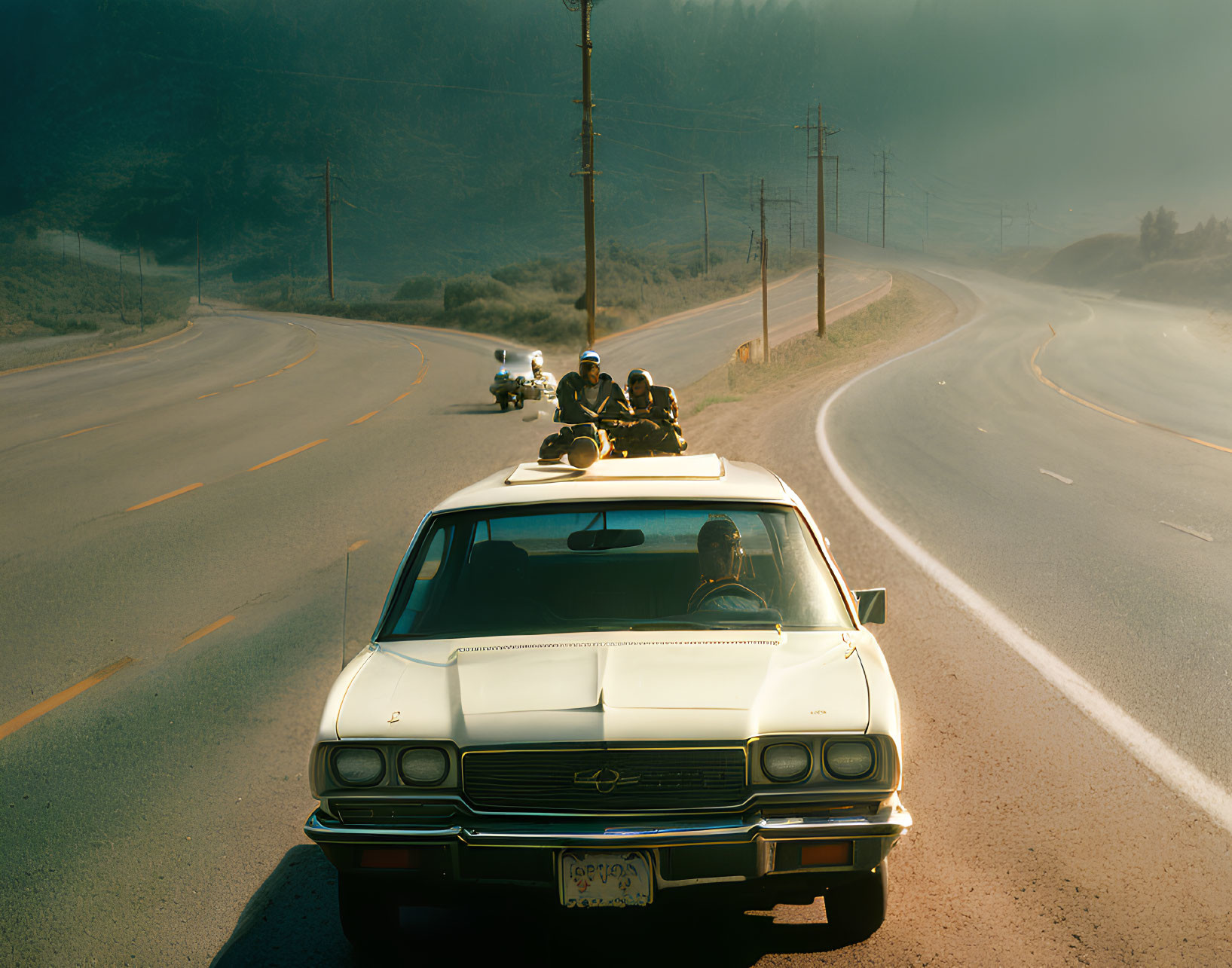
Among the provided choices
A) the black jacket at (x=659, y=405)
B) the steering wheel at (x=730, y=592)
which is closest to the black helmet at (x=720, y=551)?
the steering wheel at (x=730, y=592)

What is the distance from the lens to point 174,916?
12.6 feet

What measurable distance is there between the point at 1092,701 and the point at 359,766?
14.2 feet

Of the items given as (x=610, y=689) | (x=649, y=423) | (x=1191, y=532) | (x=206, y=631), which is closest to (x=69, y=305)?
(x=649, y=423)

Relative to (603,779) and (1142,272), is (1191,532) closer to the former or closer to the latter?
(603,779)

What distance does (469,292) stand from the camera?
72.2 meters

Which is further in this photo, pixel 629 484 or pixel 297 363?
pixel 297 363

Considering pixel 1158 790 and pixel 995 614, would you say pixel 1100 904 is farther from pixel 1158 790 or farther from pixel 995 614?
pixel 995 614

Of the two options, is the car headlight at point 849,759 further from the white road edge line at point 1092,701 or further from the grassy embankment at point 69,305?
the grassy embankment at point 69,305

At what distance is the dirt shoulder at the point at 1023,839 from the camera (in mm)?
3424

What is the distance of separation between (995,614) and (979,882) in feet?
13.4

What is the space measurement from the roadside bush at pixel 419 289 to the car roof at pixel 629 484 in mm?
98083

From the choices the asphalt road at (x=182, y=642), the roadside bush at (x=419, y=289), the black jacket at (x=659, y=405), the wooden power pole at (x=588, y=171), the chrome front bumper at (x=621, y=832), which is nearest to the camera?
the chrome front bumper at (x=621, y=832)

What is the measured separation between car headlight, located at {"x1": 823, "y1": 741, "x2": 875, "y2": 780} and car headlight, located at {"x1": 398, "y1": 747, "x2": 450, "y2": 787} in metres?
1.13

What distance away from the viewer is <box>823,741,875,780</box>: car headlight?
10.2ft
